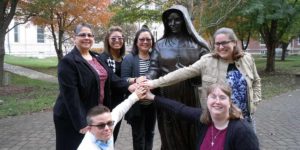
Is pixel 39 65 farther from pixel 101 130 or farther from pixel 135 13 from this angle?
pixel 101 130

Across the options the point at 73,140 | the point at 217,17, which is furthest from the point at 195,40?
the point at 217,17

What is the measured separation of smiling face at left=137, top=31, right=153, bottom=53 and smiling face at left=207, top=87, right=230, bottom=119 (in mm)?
1766

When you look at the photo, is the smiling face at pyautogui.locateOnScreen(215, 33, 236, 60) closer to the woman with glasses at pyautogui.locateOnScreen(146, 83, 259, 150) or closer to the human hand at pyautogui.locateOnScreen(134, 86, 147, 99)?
the woman with glasses at pyautogui.locateOnScreen(146, 83, 259, 150)

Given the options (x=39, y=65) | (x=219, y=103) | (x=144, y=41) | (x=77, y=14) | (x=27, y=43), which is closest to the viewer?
(x=219, y=103)

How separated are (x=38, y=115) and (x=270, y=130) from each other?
223 inches

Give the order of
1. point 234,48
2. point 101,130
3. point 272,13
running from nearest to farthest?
1. point 101,130
2. point 234,48
3. point 272,13

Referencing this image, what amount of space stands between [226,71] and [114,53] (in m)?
1.66

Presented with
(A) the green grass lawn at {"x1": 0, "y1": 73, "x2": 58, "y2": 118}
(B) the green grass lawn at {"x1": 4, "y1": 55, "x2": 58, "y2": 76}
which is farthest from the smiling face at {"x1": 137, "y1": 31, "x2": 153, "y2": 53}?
(B) the green grass lawn at {"x1": 4, "y1": 55, "x2": 58, "y2": 76}

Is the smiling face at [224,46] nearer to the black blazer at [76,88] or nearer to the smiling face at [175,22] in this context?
the smiling face at [175,22]

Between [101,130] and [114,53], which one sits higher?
[114,53]

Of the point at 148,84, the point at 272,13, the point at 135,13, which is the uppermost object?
the point at 135,13

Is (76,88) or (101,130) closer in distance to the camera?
(101,130)

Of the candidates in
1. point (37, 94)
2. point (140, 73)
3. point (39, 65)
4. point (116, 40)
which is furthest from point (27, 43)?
point (140, 73)

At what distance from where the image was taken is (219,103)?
2.84m
